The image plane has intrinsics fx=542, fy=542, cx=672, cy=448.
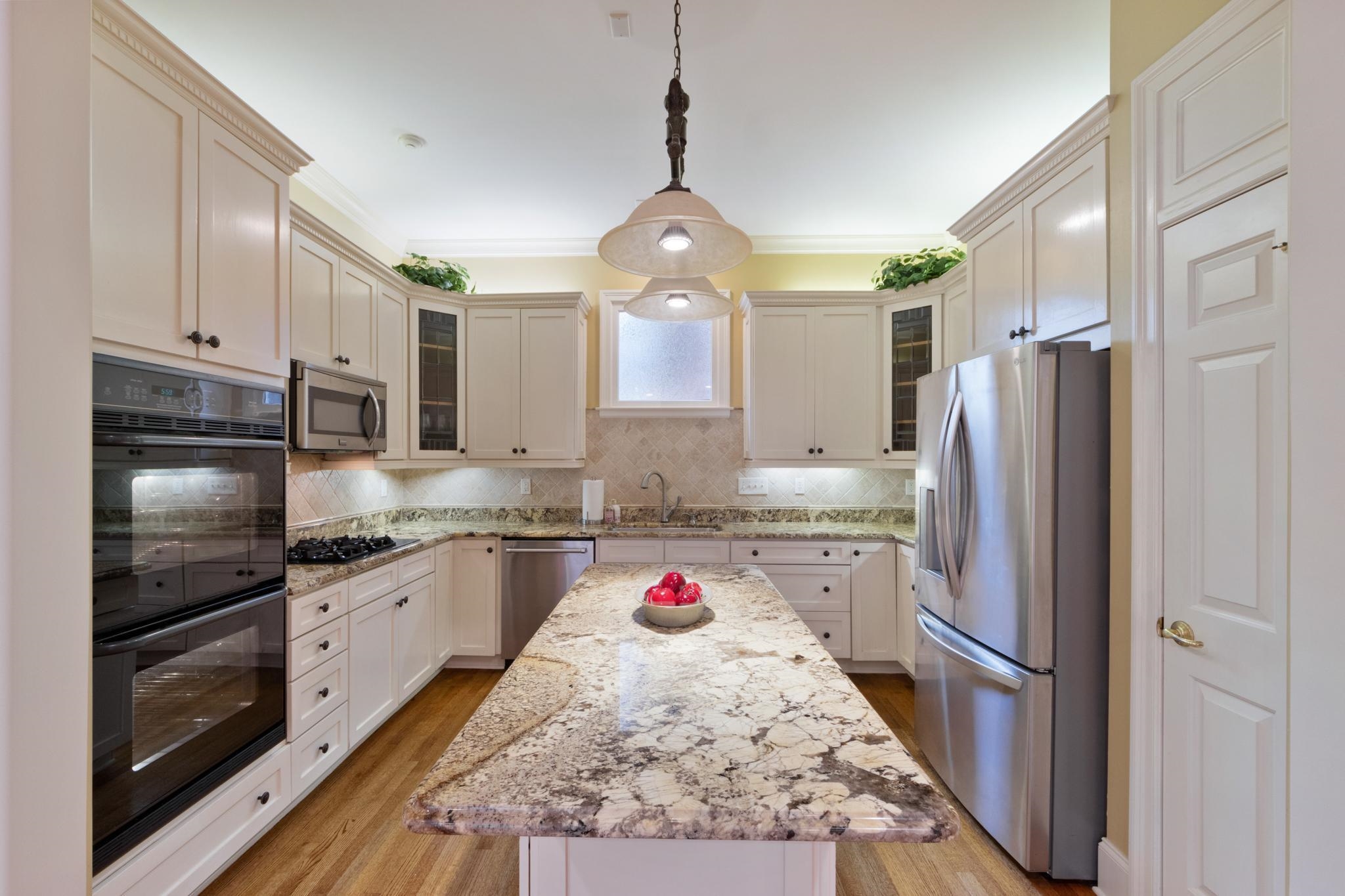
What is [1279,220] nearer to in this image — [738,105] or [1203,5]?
[1203,5]

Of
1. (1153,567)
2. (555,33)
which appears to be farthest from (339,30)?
(1153,567)

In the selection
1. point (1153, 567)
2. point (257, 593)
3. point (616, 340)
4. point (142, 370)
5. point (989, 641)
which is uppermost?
point (616, 340)

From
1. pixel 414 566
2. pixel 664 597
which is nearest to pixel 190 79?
pixel 664 597

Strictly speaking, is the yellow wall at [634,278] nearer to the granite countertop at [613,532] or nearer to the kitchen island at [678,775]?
the granite countertop at [613,532]

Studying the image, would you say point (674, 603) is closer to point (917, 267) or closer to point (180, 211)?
point (180, 211)

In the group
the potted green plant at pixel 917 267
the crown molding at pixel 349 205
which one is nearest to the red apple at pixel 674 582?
the potted green plant at pixel 917 267

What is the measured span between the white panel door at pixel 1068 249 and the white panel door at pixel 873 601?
1.62 meters

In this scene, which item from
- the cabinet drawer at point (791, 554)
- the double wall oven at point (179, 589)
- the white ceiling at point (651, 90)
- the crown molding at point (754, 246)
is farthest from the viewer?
the crown molding at point (754, 246)

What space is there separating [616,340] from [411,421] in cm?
147

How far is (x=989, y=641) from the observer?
6.33 ft

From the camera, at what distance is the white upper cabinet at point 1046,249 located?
5.89 feet

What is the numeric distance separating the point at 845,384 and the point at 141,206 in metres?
3.32

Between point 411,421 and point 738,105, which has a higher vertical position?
point 738,105

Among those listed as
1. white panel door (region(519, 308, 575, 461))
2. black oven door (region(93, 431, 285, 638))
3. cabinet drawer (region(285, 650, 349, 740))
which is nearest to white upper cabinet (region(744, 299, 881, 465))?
white panel door (region(519, 308, 575, 461))
